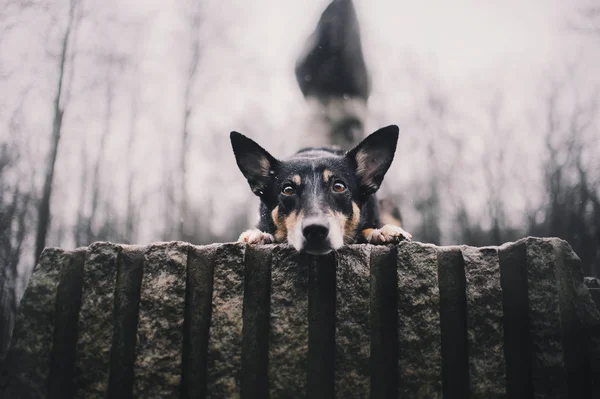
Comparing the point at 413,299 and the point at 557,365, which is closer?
the point at 557,365

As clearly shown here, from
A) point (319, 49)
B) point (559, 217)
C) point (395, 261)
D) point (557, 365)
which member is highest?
point (319, 49)

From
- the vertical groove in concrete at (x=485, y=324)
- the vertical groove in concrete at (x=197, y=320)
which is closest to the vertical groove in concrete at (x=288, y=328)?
the vertical groove in concrete at (x=197, y=320)

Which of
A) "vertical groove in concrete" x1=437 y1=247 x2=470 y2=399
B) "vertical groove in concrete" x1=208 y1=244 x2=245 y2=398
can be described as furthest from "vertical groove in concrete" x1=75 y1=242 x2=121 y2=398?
"vertical groove in concrete" x1=437 y1=247 x2=470 y2=399

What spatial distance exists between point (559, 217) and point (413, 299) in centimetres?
1046

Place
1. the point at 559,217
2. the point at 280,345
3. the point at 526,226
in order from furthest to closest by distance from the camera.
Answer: the point at 526,226 < the point at 559,217 < the point at 280,345

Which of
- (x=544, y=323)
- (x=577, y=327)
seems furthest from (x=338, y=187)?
(x=577, y=327)

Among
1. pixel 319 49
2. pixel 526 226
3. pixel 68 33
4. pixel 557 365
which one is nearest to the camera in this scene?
pixel 557 365

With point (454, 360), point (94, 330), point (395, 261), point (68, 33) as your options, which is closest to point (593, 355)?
point (454, 360)

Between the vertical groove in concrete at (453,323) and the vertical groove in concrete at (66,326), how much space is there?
7.77 ft

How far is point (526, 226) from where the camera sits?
14.5 m

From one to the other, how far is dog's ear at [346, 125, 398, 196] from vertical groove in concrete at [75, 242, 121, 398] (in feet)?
8.00

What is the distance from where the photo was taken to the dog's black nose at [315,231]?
9.28 ft

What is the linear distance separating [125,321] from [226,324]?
0.68 meters

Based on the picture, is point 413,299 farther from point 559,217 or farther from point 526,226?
point 526,226
